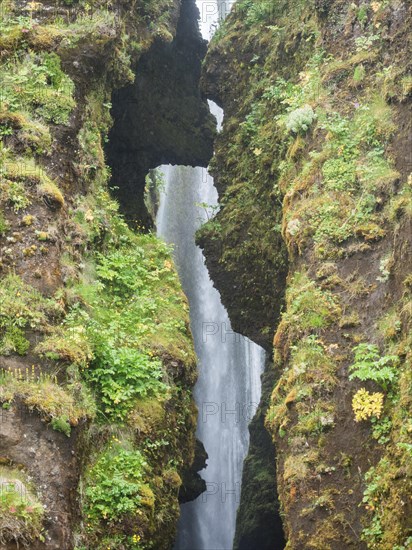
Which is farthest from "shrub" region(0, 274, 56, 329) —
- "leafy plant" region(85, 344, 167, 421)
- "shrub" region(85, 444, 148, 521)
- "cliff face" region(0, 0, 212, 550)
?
"shrub" region(85, 444, 148, 521)

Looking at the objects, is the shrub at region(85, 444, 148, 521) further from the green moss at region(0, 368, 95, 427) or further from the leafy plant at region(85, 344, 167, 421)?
the green moss at region(0, 368, 95, 427)

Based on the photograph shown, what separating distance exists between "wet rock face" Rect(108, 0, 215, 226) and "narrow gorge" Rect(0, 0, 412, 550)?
0.24 meters

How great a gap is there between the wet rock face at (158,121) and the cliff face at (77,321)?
3.48 metres

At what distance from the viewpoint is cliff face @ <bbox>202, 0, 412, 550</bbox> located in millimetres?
9883

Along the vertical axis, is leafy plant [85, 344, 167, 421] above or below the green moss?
above

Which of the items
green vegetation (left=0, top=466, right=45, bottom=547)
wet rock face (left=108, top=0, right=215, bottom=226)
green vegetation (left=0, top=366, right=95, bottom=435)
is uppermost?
wet rock face (left=108, top=0, right=215, bottom=226)

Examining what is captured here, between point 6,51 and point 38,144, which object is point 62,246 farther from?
point 6,51

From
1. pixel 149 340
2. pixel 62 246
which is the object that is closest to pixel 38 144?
pixel 62 246

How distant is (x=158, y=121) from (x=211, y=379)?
10.2m

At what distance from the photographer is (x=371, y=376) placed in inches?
398

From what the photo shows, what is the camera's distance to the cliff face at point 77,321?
9.26m

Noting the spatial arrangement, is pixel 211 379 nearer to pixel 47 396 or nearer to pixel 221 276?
pixel 221 276

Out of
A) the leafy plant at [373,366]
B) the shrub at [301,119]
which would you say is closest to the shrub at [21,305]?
the leafy plant at [373,366]

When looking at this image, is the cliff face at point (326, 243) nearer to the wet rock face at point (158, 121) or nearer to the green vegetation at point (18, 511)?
the wet rock face at point (158, 121)
